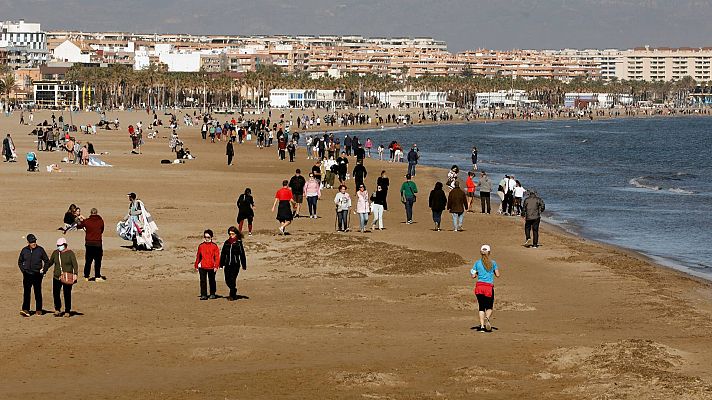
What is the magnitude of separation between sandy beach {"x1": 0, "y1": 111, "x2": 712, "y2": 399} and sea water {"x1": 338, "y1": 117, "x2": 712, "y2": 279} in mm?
2616

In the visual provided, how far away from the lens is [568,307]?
1894 centimetres

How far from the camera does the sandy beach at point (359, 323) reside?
13672 mm

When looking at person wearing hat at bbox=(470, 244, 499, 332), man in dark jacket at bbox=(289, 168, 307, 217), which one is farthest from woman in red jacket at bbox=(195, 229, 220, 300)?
man in dark jacket at bbox=(289, 168, 307, 217)

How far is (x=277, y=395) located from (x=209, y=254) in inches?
225

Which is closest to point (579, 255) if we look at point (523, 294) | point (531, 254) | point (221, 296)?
point (531, 254)

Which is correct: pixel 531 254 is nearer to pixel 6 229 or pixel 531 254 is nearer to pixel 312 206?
pixel 312 206

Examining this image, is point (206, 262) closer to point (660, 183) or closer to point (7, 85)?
point (660, 183)

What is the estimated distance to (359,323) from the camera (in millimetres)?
17125

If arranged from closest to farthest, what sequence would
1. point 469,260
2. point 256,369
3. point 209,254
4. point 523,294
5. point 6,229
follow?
point 256,369 < point 209,254 < point 523,294 < point 469,260 < point 6,229

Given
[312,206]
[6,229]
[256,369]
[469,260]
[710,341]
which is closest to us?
[256,369]

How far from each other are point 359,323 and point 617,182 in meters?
38.1

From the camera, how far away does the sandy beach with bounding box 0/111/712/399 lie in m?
13.7

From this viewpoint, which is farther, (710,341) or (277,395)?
(710,341)

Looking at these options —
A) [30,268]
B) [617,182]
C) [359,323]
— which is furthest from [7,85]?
[359,323]
